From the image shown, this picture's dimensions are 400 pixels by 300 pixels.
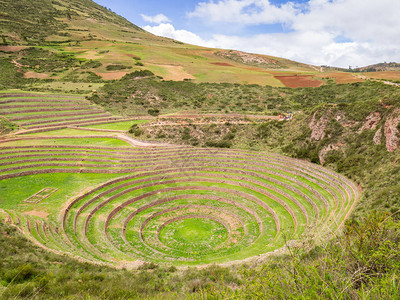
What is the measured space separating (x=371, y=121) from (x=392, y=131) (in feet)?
17.6

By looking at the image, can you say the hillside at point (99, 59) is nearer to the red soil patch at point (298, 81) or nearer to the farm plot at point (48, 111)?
the red soil patch at point (298, 81)

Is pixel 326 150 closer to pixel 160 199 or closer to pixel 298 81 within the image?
pixel 160 199

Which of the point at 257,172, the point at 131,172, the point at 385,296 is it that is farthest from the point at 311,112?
the point at 385,296

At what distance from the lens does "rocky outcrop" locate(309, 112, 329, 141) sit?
30.6 metres

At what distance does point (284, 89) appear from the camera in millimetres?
61656

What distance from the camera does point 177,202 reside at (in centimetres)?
2508

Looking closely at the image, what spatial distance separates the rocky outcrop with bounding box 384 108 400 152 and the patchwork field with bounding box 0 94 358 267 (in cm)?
502

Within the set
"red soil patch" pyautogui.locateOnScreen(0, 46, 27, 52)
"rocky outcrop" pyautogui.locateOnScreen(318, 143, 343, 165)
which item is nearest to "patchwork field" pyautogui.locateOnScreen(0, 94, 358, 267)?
"rocky outcrop" pyautogui.locateOnScreen(318, 143, 343, 165)

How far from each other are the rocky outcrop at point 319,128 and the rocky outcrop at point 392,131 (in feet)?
26.2

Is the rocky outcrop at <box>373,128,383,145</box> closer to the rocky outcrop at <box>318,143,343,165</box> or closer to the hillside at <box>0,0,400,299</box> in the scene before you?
the hillside at <box>0,0,400,299</box>

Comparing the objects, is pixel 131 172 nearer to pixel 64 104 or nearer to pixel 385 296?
pixel 385 296

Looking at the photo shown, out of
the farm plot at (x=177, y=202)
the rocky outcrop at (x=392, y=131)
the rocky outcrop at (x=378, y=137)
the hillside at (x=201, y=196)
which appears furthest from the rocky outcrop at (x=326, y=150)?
the rocky outcrop at (x=392, y=131)

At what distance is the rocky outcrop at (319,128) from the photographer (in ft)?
100

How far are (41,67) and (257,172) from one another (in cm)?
7530
